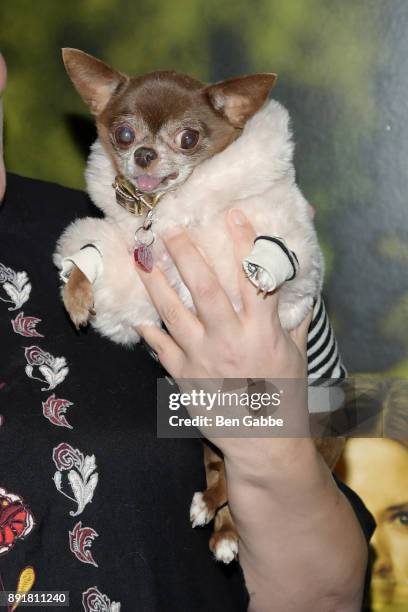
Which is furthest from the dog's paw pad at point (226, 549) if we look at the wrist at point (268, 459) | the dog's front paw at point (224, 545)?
the wrist at point (268, 459)

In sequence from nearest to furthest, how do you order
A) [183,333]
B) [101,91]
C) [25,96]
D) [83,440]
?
[83,440] < [183,333] < [101,91] < [25,96]

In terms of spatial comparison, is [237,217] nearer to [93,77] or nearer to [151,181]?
[151,181]

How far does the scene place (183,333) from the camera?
129 centimetres

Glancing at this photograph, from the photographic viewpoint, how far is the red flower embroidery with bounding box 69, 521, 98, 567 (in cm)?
109

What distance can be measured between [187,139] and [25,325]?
0.49 meters

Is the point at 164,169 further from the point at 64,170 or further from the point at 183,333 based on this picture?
the point at 64,170

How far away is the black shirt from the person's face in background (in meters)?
0.90

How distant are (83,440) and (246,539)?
374mm

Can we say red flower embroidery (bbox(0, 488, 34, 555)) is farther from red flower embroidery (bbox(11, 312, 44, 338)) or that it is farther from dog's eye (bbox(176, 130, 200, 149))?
dog's eye (bbox(176, 130, 200, 149))

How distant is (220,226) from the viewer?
1298 millimetres

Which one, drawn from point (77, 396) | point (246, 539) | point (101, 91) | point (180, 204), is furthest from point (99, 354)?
point (101, 91)

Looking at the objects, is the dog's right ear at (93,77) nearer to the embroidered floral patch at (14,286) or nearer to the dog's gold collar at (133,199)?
the dog's gold collar at (133,199)

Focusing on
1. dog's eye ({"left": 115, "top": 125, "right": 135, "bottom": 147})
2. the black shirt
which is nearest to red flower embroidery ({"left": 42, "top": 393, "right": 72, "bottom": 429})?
the black shirt

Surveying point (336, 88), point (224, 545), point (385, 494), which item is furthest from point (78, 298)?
point (385, 494)
